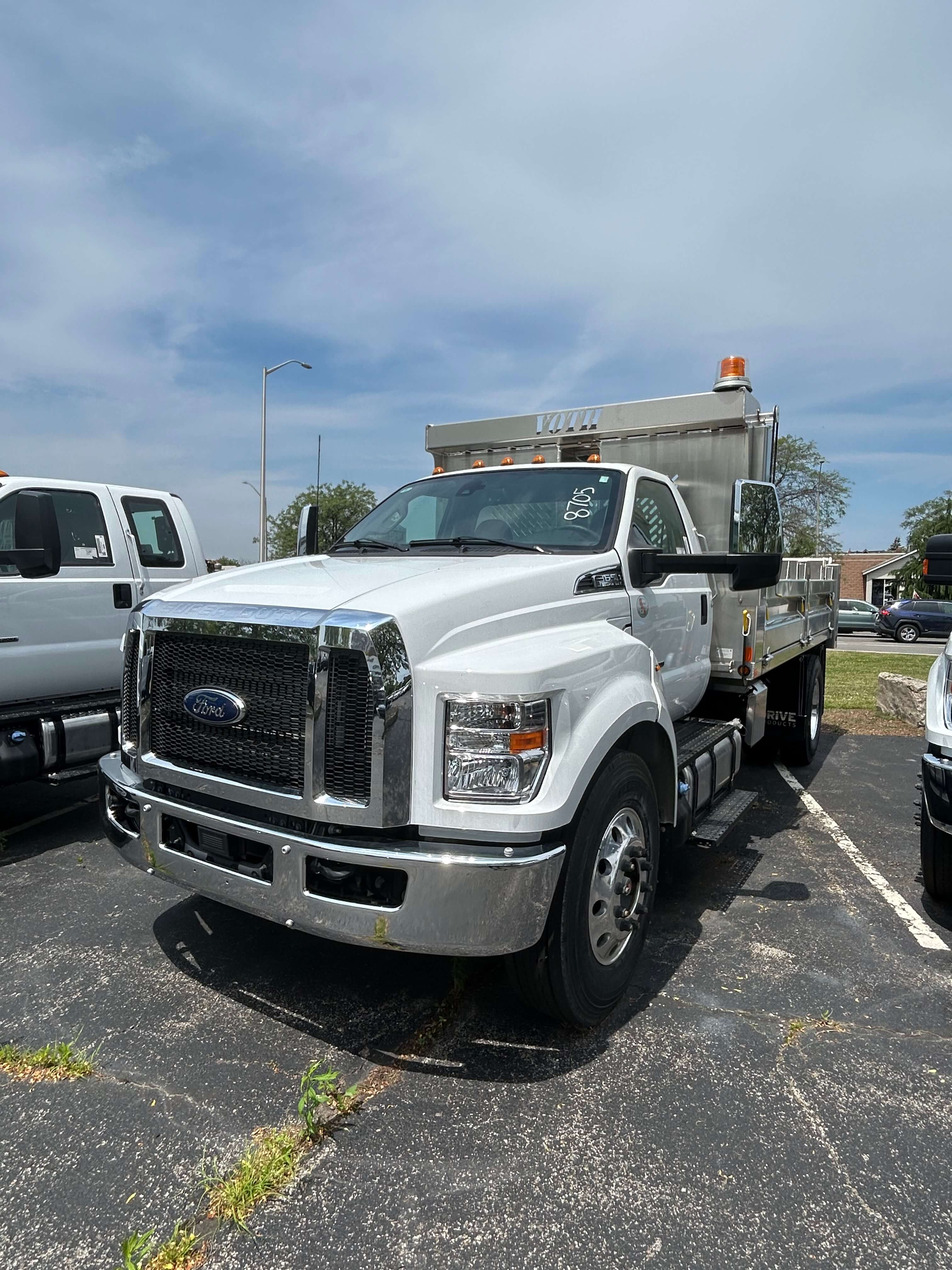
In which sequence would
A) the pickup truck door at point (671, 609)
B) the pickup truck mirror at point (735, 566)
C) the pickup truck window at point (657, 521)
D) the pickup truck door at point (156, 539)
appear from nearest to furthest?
the pickup truck mirror at point (735, 566) → the pickup truck door at point (671, 609) → the pickup truck window at point (657, 521) → the pickup truck door at point (156, 539)

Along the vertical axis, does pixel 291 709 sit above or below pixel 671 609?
below

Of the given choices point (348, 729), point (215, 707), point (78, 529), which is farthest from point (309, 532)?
point (348, 729)

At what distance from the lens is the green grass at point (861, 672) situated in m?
12.3

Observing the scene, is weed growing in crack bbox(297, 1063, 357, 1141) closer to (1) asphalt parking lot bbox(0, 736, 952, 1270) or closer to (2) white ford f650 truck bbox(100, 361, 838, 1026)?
(1) asphalt parking lot bbox(0, 736, 952, 1270)

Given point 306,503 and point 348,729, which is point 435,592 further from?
point 306,503

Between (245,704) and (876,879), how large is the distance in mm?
3842

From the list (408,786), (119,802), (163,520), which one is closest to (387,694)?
(408,786)

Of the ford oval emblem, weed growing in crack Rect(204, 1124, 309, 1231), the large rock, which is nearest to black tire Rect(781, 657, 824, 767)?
the large rock

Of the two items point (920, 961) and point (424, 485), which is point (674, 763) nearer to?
point (920, 961)

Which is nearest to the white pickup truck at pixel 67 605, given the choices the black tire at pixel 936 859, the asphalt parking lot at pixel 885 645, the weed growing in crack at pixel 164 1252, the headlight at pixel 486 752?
the headlight at pixel 486 752

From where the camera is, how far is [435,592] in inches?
111

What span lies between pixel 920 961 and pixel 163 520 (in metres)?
5.81

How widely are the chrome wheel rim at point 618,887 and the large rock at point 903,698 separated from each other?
809 centimetres

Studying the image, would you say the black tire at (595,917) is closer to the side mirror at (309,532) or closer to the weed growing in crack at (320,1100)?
the weed growing in crack at (320,1100)
